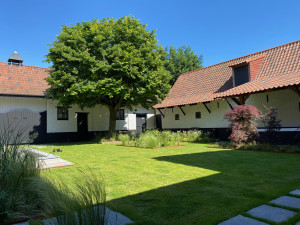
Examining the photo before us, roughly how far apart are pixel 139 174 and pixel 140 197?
1641 mm

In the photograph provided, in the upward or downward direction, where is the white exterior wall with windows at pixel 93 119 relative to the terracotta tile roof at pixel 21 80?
downward

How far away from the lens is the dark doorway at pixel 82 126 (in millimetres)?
18969

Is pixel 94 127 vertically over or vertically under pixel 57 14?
under

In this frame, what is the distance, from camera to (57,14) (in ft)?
42.4

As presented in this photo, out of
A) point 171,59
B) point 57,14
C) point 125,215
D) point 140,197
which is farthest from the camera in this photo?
point 171,59

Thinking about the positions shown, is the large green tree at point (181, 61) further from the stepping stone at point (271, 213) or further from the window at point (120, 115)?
the stepping stone at point (271, 213)

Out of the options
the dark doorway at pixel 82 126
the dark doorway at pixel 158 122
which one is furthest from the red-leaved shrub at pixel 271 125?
the dark doorway at pixel 82 126

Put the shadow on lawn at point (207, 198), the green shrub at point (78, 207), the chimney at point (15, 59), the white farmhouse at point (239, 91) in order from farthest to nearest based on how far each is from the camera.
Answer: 1. the chimney at point (15, 59)
2. the white farmhouse at point (239, 91)
3. the shadow on lawn at point (207, 198)
4. the green shrub at point (78, 207)

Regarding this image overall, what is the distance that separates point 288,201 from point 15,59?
2088 centimetres

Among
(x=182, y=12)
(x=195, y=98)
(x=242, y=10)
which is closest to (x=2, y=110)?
(x=195, y=98)

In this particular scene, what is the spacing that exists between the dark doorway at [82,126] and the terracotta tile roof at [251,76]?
7527mm

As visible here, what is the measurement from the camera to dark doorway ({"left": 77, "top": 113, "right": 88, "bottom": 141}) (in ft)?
62.2

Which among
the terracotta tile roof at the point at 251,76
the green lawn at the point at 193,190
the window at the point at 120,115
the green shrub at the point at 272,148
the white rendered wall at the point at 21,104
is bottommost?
the green lawn at the point at 193,190

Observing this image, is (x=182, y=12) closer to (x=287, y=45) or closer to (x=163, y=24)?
(x=163, y=24)
